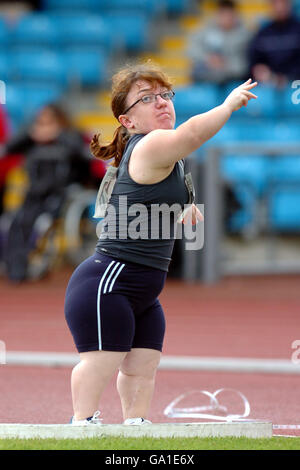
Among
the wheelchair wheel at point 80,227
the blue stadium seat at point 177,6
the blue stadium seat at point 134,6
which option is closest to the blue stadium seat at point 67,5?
the blue stadium seat at point 134,6

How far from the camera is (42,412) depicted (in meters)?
4.62

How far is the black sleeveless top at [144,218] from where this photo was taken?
3.81 meters

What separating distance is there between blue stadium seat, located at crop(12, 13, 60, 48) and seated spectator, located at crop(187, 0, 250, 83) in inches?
126

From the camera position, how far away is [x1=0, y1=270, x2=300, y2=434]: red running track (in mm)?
4812

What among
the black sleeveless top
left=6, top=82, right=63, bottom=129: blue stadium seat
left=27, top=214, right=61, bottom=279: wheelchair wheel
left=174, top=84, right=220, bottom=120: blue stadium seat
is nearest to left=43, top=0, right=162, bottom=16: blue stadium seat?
left=6, top=82, right=63, bottom=129: blue stadium seat

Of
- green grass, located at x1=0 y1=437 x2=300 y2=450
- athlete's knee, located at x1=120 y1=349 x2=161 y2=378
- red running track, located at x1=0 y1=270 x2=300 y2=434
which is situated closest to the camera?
green grass, located at x1=0 y1=437 x2=300 y2=450

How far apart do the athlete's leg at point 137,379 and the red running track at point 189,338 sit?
507 mm

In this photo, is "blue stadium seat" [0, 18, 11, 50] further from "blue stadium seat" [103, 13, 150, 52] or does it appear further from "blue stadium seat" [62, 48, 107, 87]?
"blue stadium seat" [103, 13, 150, 52]

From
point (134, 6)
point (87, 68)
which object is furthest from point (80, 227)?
point (134, 6)

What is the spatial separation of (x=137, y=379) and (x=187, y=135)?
3.29 ft

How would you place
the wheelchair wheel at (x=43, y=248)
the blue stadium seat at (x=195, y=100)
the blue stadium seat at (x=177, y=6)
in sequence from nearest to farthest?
the wheelchair wheel at (x=43, y=248) → the blue stadium seat at (x=195, y=100) → the blue stadium seat at (x=177, y=6)

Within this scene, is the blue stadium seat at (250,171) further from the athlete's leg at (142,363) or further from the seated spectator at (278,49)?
the athlete's leg at (142,363)

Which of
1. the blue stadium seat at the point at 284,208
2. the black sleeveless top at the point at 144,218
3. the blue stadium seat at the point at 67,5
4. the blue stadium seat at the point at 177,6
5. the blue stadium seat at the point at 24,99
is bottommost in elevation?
the black sleeveless top at the point at 144,218
